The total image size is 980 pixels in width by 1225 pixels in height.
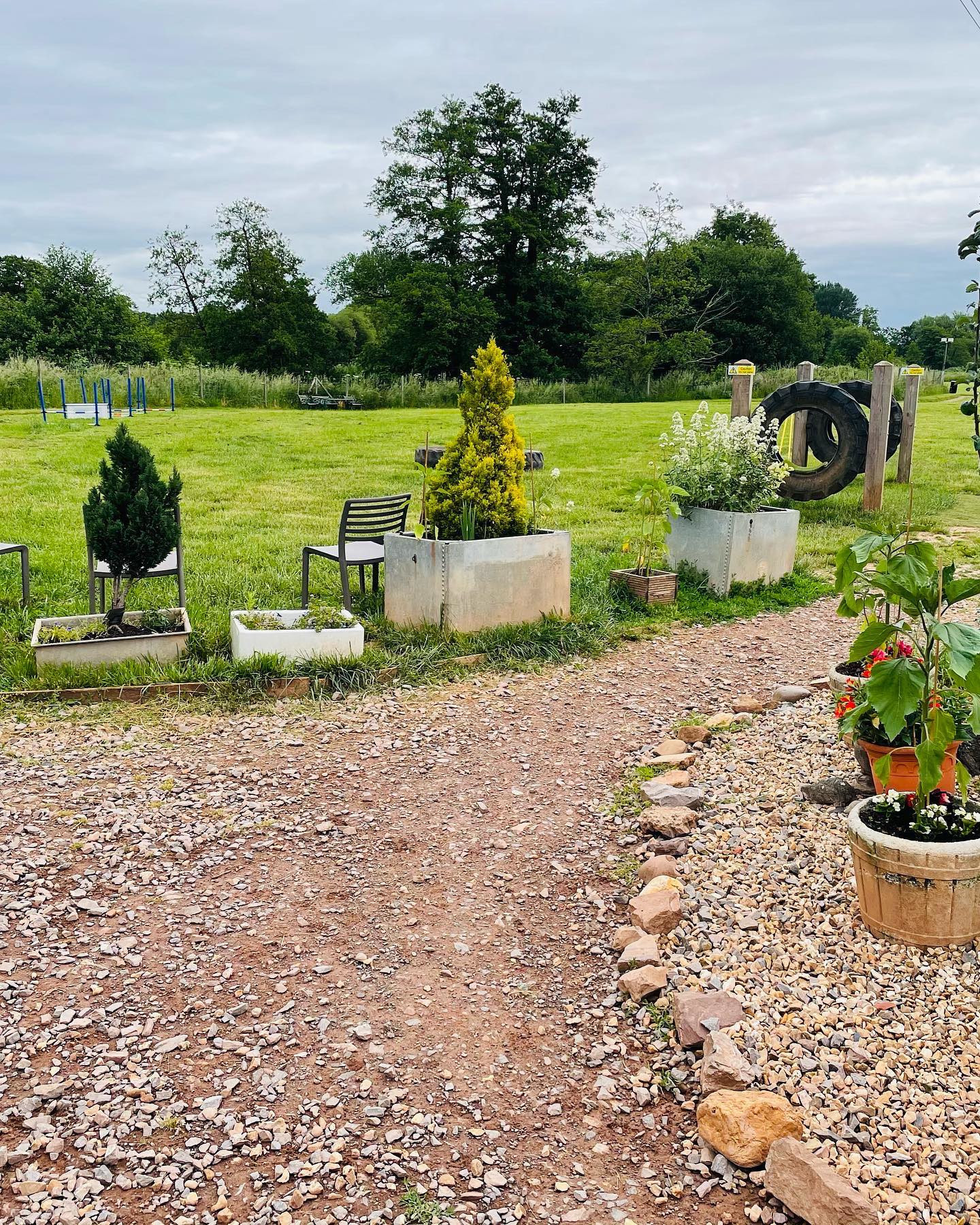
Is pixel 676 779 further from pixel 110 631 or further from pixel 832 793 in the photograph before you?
pixel 110 631

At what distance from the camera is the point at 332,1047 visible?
286cm

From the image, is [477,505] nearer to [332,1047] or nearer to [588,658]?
[588,658]

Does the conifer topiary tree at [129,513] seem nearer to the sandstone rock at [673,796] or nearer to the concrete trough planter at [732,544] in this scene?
the sandstone rock at [673,796]

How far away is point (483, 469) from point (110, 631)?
2.60 meters

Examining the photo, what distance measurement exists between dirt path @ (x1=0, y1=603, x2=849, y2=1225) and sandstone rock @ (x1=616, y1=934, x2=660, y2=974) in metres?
0.09

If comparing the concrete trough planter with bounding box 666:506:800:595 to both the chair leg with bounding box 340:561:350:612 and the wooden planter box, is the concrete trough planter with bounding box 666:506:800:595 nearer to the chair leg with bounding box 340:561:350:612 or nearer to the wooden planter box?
the wooden planter box

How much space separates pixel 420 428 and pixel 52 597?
13.8 metres

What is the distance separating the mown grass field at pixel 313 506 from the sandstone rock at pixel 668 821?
136 centimetres

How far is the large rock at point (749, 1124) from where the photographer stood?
239cm

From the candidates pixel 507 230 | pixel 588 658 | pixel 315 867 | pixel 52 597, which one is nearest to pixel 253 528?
pixel 52 597

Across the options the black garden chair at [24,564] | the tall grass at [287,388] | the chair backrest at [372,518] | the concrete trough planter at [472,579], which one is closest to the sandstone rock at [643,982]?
the concrete trough planter at [472,579]

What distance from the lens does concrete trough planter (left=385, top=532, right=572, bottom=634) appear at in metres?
6.35

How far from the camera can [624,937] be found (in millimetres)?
3350

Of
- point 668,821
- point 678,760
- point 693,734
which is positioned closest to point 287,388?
point 693,734
